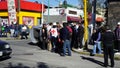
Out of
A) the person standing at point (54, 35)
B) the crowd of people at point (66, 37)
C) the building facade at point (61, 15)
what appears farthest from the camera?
the building facade at point (61, 15)

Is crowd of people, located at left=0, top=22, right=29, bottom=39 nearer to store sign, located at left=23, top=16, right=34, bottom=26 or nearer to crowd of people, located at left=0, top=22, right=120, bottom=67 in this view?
crowd of people, located at left=0, top=22, right=120, bottom=67

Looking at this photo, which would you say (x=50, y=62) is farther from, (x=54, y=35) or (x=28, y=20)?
(x=28, y=20)

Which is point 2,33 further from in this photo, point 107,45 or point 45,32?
point 107,45

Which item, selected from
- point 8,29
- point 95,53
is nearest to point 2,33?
point 8,29

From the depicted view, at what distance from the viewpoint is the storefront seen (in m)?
50.7

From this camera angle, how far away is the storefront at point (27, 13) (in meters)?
50.7

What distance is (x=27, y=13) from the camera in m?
52.8

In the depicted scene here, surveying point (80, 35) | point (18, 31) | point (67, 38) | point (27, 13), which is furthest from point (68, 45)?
point (27, 13)

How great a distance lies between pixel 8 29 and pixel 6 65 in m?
21.8

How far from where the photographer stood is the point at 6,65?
14.3 metres

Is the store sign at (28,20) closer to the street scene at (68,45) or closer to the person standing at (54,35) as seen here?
the street scene at (68,45)

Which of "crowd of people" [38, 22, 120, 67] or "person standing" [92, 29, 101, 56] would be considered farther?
"person standing" [92, 29, 101, 56]

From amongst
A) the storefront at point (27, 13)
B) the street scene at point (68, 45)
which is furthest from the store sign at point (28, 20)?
the street scene at point (68, 45)

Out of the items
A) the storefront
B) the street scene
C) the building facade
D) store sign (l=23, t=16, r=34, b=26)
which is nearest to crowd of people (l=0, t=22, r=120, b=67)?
the street scene
